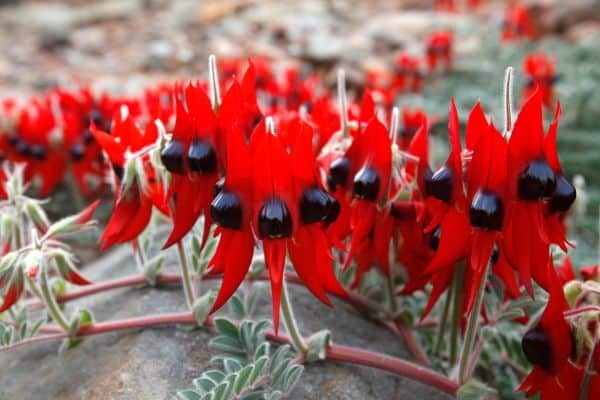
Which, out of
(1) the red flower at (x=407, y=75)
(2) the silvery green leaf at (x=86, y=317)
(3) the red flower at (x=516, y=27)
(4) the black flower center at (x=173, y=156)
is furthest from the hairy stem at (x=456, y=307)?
(3) the red flower at (x=516, y=27)

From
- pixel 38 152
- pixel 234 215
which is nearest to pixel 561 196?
pixel 234 215

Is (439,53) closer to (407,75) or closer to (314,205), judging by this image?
(407,75)

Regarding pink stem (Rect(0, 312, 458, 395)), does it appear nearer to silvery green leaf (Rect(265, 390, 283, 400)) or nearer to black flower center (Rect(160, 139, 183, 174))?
silvery green leaf (Rect(265, 390, 283, 400))

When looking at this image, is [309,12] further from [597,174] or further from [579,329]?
[579,329]

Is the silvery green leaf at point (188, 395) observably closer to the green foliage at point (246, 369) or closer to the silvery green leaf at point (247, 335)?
the green foliage at point (246, 369)

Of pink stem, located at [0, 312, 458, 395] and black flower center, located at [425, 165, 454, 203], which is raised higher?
black flower center, located at [425, 165, 454, 203]

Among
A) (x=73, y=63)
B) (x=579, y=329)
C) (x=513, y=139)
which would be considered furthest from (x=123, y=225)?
(x=73, y=63)

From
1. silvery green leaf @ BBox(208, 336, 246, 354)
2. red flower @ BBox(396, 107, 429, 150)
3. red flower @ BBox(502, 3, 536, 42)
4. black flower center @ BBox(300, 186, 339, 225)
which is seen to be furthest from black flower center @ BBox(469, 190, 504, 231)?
red flower @ BBox(502, 3, 536, 42)
